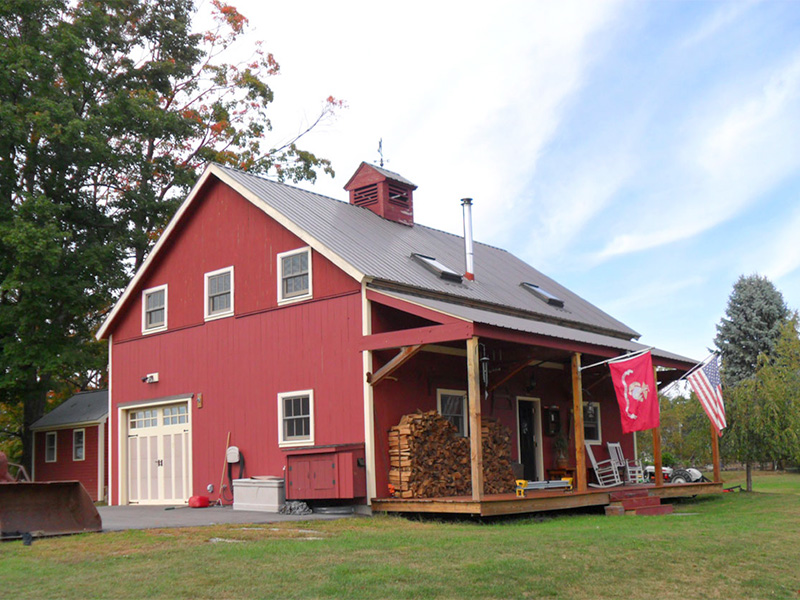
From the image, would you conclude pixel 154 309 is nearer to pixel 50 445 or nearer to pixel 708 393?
pixel 50 445

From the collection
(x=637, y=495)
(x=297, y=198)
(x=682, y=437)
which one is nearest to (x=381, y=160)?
(x=297, y=198)

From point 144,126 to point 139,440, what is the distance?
473 inches

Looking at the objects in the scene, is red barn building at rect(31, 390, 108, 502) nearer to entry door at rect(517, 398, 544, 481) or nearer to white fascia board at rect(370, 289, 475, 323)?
entry door at rect(517, 398, 544, 481)

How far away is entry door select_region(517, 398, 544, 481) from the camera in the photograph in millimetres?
19547

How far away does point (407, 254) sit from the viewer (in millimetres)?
19016

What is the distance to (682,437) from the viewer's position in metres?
33.5

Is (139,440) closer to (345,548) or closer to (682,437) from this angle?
(345,548)

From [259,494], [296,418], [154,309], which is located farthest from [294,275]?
[154,309]

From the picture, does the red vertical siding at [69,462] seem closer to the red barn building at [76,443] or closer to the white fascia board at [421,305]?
the red barn building at [76,443]

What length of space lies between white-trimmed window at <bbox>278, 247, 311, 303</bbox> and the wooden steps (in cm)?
700

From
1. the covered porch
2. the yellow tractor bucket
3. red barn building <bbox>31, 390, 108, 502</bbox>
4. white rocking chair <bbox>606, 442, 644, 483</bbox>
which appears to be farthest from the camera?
red barn building <bbox>31, 390, 108, 502</bbox>

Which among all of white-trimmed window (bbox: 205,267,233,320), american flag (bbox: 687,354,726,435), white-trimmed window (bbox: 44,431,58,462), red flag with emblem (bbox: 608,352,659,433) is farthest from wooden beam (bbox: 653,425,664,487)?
white-trimmed window (bbox: 44,431,58,462)

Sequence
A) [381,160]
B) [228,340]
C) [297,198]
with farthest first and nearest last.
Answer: [381,160], [297,198], [228,340]

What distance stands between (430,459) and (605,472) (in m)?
7.54
